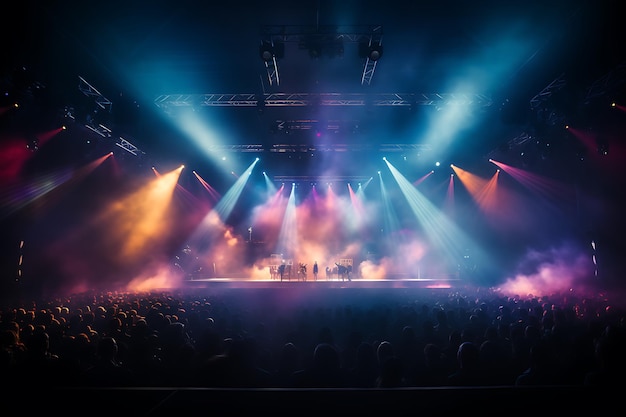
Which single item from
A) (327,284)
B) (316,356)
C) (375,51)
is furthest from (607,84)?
(327,284)

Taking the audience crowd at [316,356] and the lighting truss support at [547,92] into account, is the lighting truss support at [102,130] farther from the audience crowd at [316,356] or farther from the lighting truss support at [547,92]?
the lighting truss support at [547,92]

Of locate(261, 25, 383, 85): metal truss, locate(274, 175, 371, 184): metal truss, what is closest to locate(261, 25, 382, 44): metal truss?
locate(261, 25, 383, 85): metal truss

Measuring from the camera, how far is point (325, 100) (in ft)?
40.1

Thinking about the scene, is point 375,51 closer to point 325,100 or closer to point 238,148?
point 325,100

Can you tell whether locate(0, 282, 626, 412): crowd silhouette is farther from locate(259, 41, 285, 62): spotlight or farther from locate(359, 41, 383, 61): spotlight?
locate(259, 41, 285, 62): spotlight

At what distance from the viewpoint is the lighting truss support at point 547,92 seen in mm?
9531

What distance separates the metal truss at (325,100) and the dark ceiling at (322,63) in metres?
0.05

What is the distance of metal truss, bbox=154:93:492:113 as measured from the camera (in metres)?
11.9

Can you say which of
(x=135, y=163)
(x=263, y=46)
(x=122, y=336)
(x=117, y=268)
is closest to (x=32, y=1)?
(x=263, y=46)

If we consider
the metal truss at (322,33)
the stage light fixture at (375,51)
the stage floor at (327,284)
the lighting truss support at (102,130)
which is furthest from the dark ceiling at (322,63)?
the stage floor at (327,284)

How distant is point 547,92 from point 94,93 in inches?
576

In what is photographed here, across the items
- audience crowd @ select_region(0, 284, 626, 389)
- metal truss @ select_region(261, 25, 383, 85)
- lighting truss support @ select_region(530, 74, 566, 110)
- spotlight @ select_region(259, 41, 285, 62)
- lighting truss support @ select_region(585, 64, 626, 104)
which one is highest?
metal truss @ select_region(261, 25, 383, 85)

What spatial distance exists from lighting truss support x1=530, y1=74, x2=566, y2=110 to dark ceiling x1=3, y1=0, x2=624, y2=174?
0.05 m

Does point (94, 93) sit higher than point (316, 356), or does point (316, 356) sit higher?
point (94, 93)
